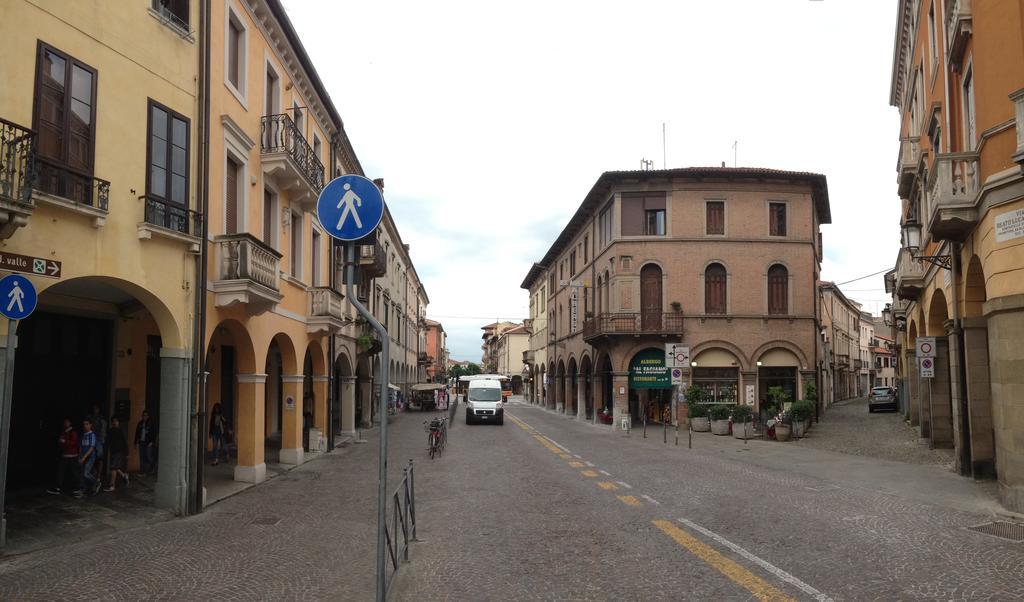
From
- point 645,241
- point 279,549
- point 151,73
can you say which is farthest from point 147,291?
point 645,241

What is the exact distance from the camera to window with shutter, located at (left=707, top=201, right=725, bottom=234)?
33.1 meters

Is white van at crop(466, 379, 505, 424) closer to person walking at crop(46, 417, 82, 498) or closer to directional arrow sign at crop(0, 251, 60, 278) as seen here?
person walking at crop(46, 417, 82, 498)

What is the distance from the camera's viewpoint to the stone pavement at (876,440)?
1871 cm

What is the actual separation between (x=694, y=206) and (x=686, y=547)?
86.9 feet

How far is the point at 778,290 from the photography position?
108ft

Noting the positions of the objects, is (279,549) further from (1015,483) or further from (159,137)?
(1015,483)

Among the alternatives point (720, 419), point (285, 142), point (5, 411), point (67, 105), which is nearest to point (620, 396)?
point (720, 419)

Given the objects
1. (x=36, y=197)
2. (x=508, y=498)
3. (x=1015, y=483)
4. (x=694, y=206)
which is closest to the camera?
(x=36, y=197)

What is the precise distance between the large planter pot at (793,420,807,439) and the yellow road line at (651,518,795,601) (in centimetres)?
1738

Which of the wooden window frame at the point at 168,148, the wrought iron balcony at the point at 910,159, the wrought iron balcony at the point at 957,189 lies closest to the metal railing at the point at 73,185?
the wooden window frame at the point at 168,148

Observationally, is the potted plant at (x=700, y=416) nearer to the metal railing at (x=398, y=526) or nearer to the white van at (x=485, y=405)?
the white van at (x=485, y=405)

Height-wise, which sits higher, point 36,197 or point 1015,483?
point 36,197

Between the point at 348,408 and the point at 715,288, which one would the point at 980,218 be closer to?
the point at 715,288

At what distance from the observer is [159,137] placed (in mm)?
11164
